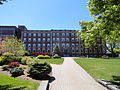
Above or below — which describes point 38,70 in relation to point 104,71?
above

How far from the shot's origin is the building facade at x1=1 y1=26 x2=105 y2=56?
73.0m

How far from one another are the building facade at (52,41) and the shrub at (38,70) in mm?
61716

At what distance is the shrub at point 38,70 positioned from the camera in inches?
418

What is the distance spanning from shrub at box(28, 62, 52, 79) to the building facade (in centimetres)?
6172

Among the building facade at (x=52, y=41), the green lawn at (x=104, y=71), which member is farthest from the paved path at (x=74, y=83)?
the building facade at (x=52, y=41)

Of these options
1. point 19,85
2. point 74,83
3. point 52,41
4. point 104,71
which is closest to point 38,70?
point 19,85

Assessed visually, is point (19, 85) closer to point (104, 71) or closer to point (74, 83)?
point (74, 83)

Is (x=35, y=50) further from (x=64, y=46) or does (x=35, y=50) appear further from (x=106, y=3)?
(x=106, y=3)

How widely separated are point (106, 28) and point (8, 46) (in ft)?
87.2

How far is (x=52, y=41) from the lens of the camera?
241 feet

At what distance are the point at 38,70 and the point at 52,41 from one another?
206 ft

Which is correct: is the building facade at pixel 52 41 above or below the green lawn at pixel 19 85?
above

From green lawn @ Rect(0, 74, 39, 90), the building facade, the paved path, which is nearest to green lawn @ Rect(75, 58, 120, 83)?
the paved path

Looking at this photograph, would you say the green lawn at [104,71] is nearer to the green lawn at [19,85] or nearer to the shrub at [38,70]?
the shrub at [38,70]
